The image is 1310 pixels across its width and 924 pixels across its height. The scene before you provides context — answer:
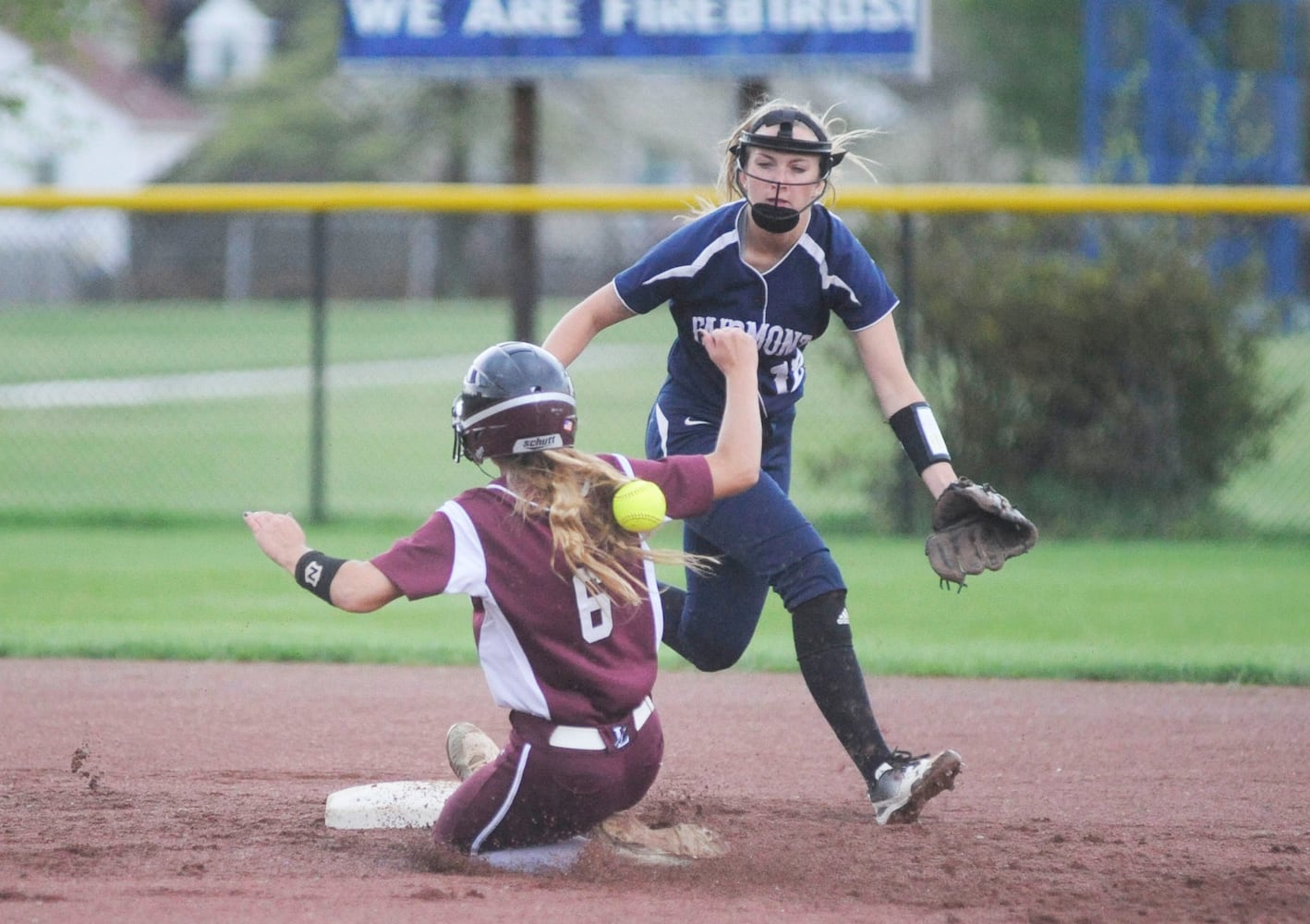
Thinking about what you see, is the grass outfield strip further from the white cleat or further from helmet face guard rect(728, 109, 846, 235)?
helmet face guard rect(728, 109, 846, 235)

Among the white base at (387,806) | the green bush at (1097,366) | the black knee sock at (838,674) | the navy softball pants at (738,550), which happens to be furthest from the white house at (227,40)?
the black knee sock at (838,674)

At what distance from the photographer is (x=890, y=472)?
33.9 feet

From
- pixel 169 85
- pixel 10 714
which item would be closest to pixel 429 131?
pixel 169 85

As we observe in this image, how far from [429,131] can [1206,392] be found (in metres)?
39.1

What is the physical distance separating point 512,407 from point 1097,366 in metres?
6.99

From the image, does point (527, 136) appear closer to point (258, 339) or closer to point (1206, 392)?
point (1206, 392)

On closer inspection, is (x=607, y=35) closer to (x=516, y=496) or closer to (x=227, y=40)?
(x=516, y=496)

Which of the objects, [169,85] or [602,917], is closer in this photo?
[602,917]

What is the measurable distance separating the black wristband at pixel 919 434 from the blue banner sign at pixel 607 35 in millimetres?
6744

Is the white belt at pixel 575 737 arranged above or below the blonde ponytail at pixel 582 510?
below

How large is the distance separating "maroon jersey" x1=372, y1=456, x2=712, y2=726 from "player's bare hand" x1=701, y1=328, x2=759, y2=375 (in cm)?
24

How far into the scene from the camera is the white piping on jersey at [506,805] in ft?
12.8

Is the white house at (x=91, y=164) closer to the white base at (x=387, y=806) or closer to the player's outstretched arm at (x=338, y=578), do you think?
the white base at (x=387, y=806)

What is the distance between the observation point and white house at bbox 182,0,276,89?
56.8 metres
